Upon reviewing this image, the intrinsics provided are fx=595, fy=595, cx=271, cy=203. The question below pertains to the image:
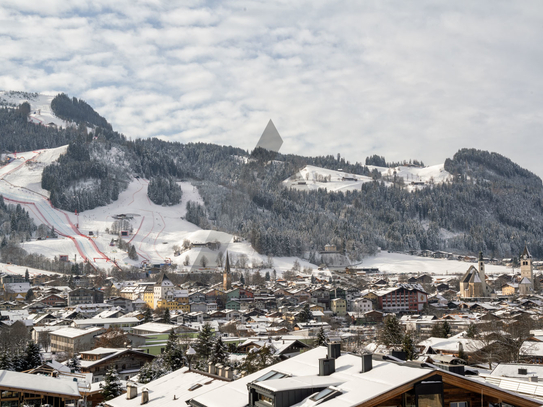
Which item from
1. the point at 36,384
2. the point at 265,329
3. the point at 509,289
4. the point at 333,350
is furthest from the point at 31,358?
the point at 509,289

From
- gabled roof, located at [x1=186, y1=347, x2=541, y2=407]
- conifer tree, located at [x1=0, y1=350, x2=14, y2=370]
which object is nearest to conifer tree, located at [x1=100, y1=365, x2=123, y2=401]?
conifer tree, located at [x1=0, y1=350, x2=14, y2=370]

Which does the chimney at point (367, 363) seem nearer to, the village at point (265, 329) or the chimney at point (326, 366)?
the village at point (265, 329)

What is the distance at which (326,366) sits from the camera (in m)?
8.77

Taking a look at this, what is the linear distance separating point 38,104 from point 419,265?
137 m

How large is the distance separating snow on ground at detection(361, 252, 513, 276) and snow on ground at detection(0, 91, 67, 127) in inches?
4112

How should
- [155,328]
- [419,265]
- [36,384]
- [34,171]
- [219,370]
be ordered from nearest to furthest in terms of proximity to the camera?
1. [219,370]
2. [36,384]
3. [155,328]
4. [419,265]
5. [34,171]

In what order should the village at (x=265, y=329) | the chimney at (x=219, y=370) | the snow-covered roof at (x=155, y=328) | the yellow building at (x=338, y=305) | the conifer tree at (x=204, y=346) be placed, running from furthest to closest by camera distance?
1. the yellow building at (x=338, y=305)
2. the snow-covered roof at (x=155, y=328)
3. the conifer tree at (x=204, y=346)
4. the chimney at (x=219, y=370)
5. the village at (x=265, y=329)

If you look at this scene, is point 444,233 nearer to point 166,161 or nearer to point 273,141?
point 166,161

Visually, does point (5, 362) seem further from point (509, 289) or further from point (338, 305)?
point (509, 289)

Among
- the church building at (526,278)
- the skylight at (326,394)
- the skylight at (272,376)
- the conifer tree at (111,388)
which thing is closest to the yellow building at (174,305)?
the church building at (526,278)

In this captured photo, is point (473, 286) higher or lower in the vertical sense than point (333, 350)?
lower

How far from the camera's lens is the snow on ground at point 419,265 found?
101m

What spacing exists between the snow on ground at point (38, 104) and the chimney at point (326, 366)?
559ft

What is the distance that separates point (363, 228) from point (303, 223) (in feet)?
54.9
